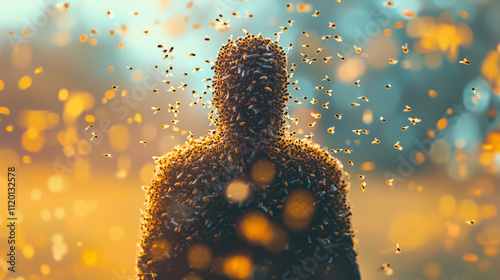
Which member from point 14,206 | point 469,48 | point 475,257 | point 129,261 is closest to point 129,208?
point 129,261

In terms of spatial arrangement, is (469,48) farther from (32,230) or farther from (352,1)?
(32,230)

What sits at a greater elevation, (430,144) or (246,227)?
(430,144)

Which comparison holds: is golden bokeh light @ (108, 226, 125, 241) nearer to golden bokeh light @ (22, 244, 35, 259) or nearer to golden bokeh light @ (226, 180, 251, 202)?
golden bokeh light @ (22, 244, 35, 259)

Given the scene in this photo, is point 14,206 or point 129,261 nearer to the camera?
point 14,206

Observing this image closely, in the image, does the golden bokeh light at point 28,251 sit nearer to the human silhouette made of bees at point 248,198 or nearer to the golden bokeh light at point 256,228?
the human silhouette made of bees at point 248,198

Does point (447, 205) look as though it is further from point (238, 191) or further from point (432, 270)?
point (238, 191)

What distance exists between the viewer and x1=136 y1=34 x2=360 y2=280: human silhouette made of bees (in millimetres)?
4000

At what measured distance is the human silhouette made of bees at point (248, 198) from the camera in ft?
13.1

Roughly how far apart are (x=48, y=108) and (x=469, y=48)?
64.3 feet

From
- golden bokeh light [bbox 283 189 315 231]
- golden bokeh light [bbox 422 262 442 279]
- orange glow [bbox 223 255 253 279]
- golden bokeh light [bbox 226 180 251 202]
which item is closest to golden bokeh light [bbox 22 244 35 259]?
orange glow [bbox 223 255 253 279]

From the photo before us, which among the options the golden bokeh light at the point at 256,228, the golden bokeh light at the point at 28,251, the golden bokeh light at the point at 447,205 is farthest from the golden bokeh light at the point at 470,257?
the golden bokeh light at the point at 28,251

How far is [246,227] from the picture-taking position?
401cm

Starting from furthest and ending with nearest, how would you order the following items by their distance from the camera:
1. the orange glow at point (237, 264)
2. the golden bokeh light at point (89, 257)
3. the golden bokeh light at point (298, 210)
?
the golden bokeh light at point (89, 257), the golden bokeh light at point (298, 210), the orange glow at point (237, 264)

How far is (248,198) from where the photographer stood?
405 cm
